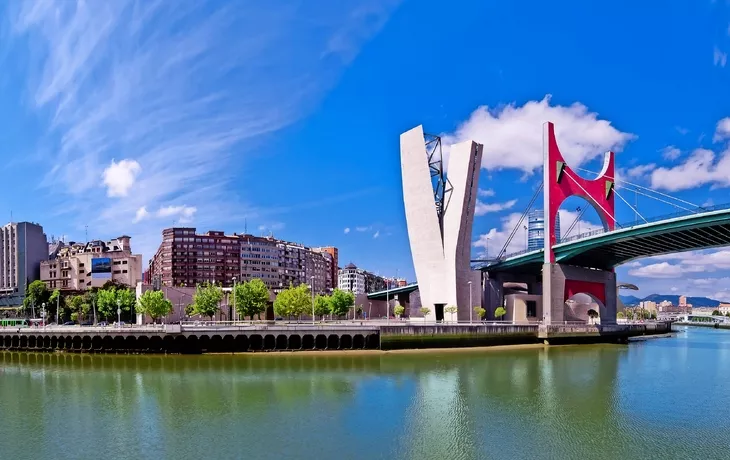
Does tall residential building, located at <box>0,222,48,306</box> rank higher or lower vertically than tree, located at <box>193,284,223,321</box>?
higher

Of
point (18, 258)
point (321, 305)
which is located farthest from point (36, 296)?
point (321, 305)

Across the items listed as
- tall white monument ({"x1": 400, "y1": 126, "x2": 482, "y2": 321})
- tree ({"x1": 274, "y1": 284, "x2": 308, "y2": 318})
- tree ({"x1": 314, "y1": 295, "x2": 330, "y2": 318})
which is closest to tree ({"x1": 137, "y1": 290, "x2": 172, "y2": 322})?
tree ({"x1": 274, "y1": 284, "x2": 308, "y2": 318})

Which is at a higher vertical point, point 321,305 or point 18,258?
point 18,258

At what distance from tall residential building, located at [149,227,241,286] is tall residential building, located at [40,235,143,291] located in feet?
21.6

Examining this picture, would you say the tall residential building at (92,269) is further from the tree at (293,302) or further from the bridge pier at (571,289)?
the bridge pier at (571,289)

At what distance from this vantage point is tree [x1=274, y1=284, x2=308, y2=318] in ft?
205

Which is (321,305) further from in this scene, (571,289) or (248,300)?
(571,289)

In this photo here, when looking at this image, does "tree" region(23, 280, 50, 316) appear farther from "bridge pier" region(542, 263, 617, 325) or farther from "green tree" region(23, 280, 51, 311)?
"bridge pier" region(542, 263, 617, 325)

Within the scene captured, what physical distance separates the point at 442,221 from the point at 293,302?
729 inches

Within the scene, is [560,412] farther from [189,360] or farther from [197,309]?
[197,309]

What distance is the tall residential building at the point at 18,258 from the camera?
105812 mm

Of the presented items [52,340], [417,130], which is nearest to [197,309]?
[52,340]

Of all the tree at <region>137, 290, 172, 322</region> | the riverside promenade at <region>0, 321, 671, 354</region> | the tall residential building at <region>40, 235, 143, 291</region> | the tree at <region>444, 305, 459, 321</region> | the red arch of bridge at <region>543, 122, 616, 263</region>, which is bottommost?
the riverside promenade at <region>0, 321, 671, 354</region>

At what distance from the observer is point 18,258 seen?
107 meters
